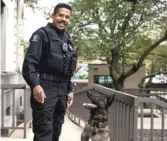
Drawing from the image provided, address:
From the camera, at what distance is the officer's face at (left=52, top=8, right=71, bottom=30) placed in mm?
4285

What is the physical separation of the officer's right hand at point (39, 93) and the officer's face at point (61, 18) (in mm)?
683

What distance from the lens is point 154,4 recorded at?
56.6 feet

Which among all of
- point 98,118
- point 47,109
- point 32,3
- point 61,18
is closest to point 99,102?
point 98,118

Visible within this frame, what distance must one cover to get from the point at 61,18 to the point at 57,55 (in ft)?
1.26

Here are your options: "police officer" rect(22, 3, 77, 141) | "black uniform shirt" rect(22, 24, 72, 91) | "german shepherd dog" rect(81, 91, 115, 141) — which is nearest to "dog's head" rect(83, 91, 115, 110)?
"german shepherd dog" rect(81, 91, 115, 141)

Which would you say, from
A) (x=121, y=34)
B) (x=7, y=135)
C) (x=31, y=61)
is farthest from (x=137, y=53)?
(x=31, y=61)

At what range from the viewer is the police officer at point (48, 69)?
4105mm

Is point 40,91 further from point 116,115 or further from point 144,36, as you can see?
point 144,36

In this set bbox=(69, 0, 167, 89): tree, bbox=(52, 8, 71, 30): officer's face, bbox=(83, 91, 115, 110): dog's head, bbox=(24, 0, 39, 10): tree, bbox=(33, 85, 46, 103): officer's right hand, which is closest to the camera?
bbox=(33, 85, 46, 103): officer's right hand

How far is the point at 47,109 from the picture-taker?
13.7 ft

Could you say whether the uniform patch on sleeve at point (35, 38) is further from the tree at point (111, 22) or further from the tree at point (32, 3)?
A: the tree at point (32, 3)

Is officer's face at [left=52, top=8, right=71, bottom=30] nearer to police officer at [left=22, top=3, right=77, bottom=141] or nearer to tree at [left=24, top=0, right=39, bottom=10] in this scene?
police officer at [left=22, top=3, right=77, bottom=141]

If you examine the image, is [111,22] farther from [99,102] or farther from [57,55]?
[57,55]

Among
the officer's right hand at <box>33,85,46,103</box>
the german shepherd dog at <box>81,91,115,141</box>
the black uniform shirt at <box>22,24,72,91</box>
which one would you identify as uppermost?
the black uniform shirt at <box>22,24,72,91</box>
